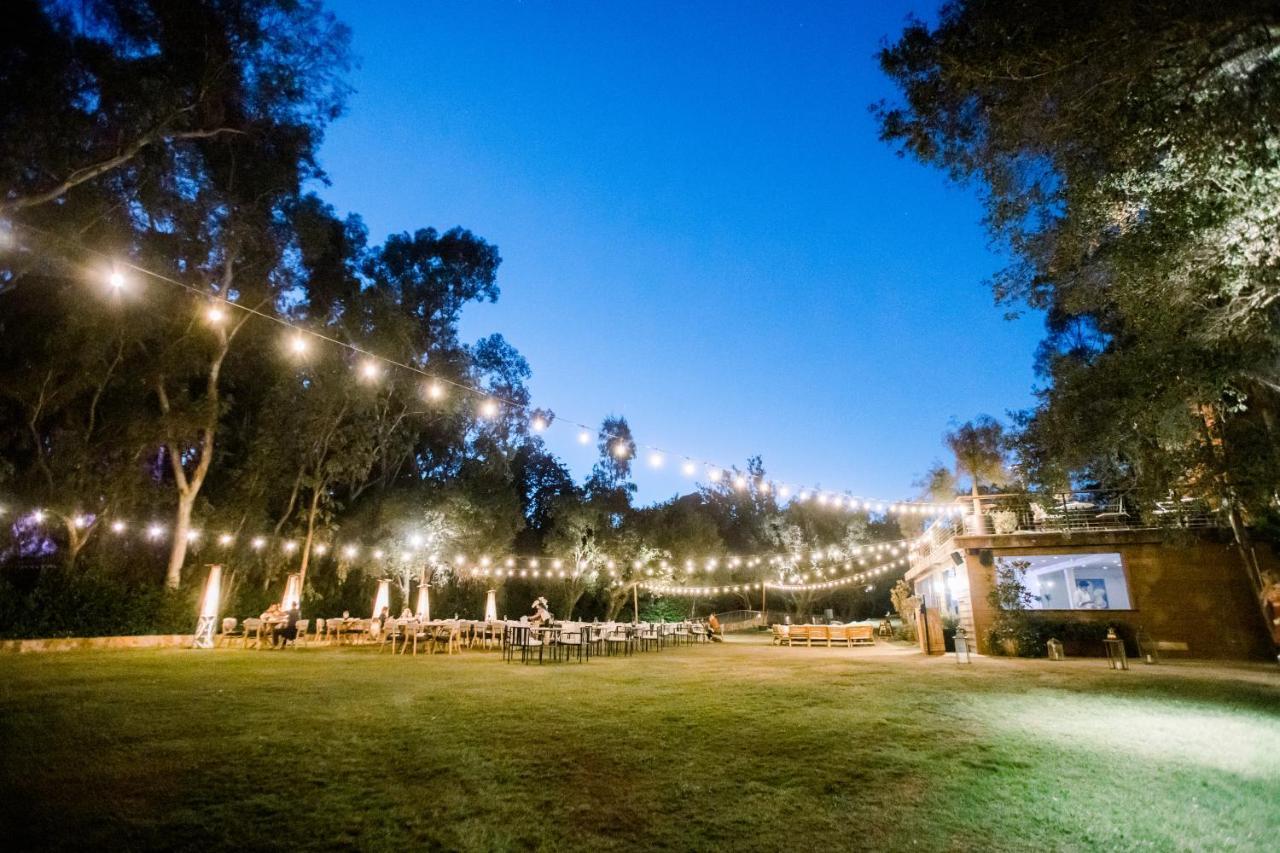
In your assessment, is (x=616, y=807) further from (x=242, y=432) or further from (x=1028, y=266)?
(x=242, y=432)

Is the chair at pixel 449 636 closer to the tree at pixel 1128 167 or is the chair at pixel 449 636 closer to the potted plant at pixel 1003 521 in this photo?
the tree at pixel 1128 167

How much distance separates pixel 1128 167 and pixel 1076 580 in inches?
596

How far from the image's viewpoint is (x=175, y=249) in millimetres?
15062

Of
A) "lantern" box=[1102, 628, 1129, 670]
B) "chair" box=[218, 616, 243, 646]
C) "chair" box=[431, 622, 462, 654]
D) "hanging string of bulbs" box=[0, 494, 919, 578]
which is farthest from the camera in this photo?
"hanging string of bulbs" box=[0, 494, 919, 578]

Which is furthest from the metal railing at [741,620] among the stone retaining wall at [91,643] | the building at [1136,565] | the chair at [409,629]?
the stone retaining wall at [91,643]

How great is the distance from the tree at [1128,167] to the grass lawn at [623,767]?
3.94 metres

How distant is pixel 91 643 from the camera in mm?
12711

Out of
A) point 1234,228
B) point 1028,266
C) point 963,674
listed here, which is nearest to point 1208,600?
point 963,674

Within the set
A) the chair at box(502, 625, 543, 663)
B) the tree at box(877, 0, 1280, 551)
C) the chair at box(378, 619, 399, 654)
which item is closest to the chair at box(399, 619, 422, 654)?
the chair at box(378, 619, 399, 654)

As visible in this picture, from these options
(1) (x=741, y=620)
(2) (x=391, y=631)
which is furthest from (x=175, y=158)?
(1) (x=741, y=620)

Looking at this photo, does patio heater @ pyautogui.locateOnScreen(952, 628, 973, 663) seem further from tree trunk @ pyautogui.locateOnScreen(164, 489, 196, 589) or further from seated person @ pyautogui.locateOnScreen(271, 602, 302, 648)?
tree trunk @ pyautogui.locateOnScreen(164, 489, 196, 589)

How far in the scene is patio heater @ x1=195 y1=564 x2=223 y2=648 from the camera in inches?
555

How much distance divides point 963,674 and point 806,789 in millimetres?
7865

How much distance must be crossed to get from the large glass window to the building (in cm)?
5
